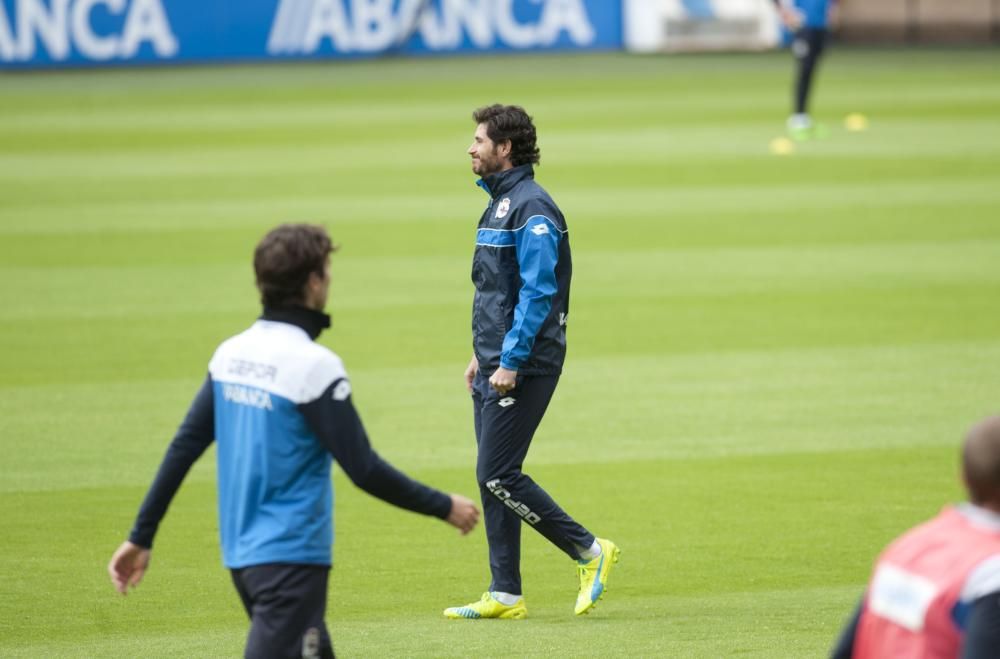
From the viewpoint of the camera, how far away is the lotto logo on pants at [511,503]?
707 centimetres

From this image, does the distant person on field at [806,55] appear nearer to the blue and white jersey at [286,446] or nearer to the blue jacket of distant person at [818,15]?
the blue jacket of distant person at [818,15]

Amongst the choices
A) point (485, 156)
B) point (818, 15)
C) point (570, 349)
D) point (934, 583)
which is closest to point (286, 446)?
point (934, 583)

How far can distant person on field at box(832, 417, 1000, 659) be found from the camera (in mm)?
3424

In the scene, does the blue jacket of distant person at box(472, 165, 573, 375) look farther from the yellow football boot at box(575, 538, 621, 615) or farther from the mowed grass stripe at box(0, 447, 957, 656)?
the mowed grass stripe at box(0, 447, 957, 656)

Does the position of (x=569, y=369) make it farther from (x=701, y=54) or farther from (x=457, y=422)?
(x=701, y=54)

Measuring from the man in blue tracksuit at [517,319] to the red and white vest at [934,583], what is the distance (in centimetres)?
339

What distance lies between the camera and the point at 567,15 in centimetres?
3756

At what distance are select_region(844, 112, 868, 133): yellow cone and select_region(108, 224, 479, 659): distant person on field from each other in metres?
21.7

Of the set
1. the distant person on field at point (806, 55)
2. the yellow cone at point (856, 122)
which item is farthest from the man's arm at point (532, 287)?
the yellow cone at point (856, 122)

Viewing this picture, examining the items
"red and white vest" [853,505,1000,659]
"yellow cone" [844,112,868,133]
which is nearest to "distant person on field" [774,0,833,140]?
"yellow cone" [844,112,868,133]

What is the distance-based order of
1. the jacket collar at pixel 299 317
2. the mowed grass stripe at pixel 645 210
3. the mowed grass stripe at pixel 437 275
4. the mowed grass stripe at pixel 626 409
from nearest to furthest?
the jacket collar at pixel 299 317 < the mowed grass stripe at pixel 626 409 < the mowed grass stripe at pixel 437 275 < the mowed grass stripe at pixel 645 210

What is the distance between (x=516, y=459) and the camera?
7082mm

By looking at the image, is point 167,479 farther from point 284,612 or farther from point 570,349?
point 570,349

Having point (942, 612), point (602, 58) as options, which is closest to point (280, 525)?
point (942, 612)
